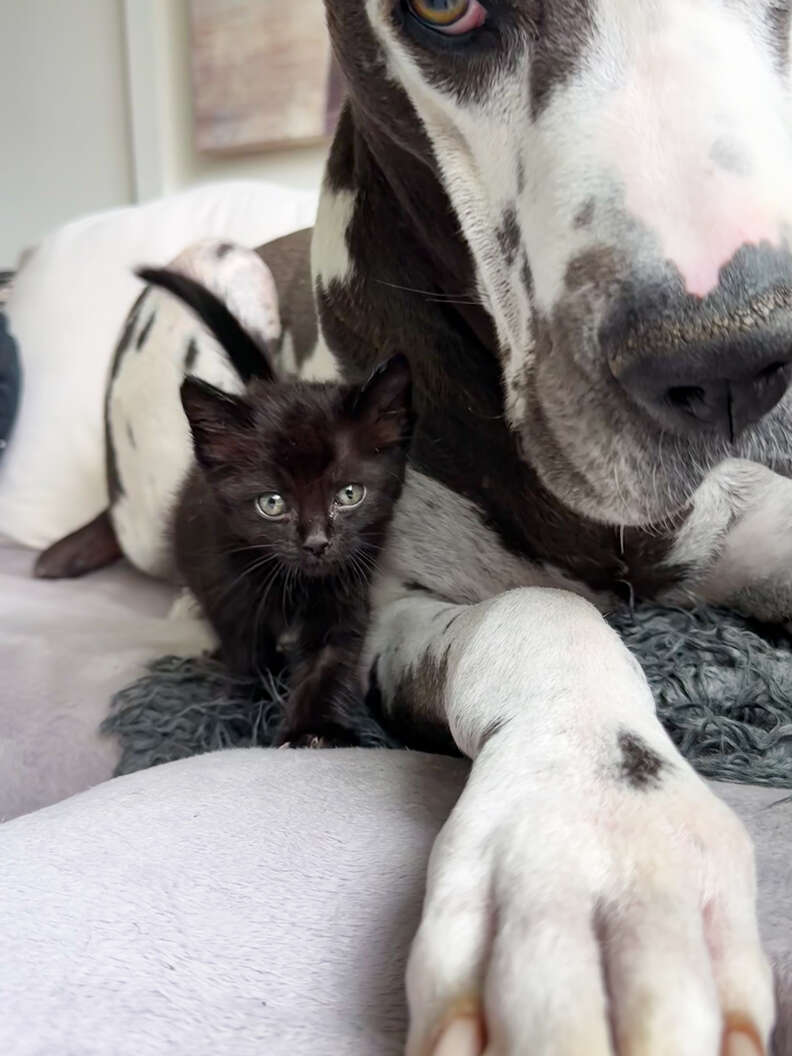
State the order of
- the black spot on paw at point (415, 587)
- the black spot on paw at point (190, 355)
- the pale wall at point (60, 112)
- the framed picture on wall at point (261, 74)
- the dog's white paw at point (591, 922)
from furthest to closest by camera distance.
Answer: the pale wall at point (60, 112) < the framed picture on wall at point (261, 74) < the black spot on paw at point (190, 355) < the black spot on paw at point (415, 587) < the dog's white paw at point (591, 922)

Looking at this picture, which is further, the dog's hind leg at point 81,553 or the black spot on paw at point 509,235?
the dog's hind leg at point 81,553

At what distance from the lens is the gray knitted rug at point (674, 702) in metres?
0.88

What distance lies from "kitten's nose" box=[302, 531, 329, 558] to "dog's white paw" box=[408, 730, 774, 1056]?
1.52 ft

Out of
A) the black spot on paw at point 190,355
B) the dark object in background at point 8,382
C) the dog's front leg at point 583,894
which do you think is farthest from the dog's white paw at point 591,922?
the dark object in background at point 8,382

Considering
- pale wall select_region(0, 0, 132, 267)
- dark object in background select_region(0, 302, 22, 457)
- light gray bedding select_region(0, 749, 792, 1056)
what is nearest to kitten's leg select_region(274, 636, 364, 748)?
light gray bedding select_region(0, 749, 792, 1056)

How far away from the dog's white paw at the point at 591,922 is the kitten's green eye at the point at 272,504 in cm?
51

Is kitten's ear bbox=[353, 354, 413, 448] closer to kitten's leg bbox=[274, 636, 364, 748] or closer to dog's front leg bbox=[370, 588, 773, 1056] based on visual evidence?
kitten's leg bbox=[274, 636, 364, 748]

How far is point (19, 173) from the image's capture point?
155 inches

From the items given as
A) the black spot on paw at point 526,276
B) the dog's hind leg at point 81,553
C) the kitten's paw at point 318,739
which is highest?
the black spot on paw at point 526,276

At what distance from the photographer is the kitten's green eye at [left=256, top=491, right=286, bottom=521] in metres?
1.07

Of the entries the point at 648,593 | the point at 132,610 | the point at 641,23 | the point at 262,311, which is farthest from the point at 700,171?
the point at 132,610

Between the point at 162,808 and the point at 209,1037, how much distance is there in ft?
0.82

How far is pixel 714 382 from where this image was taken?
0.65 m

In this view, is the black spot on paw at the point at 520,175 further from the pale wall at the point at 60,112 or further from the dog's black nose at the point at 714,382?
the pale wall at the point at 60,112
